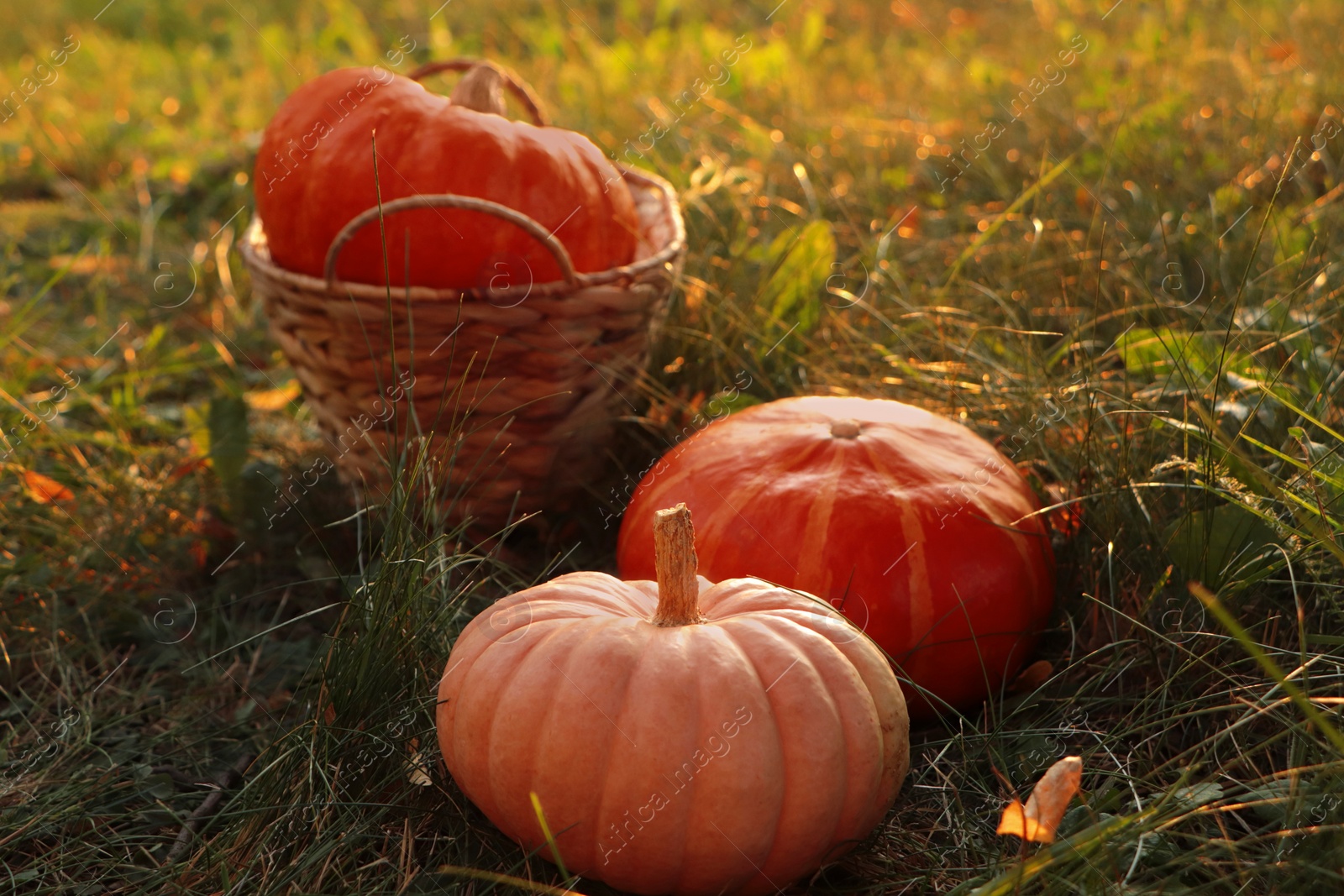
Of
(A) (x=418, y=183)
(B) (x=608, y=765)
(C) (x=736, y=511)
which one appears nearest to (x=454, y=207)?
(A) (x=418, y=183)

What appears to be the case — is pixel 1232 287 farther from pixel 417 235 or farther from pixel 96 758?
pixel 96 758

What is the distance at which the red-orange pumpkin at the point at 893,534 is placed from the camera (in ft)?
5.58

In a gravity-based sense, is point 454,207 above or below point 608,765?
above

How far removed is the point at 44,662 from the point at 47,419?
2.20 feet

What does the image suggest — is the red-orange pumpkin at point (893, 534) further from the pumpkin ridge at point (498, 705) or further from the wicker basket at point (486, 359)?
the pumpkin ridge at point (498, 705)

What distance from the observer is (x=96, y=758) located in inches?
64.1

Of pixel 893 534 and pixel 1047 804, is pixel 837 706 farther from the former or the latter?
pixel 893 534

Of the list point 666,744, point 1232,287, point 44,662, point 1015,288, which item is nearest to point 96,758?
point 44,662

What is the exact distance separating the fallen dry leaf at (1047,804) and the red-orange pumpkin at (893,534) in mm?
469

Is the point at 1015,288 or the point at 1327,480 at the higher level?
the point at 1327,480

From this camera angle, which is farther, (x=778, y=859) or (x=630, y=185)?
(x=630, y=185)

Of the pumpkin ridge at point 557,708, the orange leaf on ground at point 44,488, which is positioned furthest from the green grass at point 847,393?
the pumpkin ridge at point 557,708

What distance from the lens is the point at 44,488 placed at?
86.8 inches

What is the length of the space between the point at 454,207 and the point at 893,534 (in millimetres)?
923
